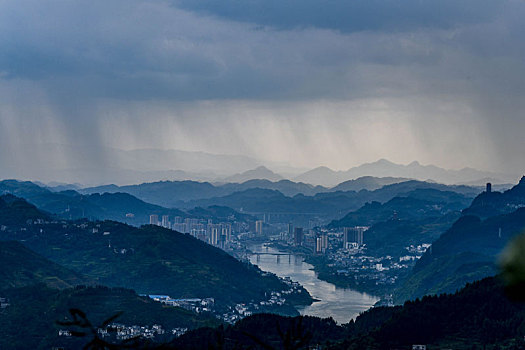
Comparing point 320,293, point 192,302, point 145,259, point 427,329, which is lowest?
point 427,329

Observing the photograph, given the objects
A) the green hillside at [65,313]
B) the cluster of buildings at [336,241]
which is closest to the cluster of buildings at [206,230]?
the cluster of buildings at [336,241]

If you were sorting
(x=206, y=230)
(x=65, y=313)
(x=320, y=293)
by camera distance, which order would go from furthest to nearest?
(x=206, y=230), (x=320, y=293), (x=65, y=313)

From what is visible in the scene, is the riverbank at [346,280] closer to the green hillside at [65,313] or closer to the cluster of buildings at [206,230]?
the cluster of buildings at [206,230]

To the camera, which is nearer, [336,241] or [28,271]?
[28,271]

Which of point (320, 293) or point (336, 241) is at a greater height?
point (336, 241)

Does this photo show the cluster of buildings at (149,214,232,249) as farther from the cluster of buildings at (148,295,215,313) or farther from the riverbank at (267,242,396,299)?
the cluster of buildings at (148,295,215,313)

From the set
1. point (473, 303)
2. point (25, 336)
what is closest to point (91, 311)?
point (25, 336)

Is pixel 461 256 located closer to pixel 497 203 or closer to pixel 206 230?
pixel 497 203

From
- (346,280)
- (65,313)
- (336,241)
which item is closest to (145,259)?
(346,280)
